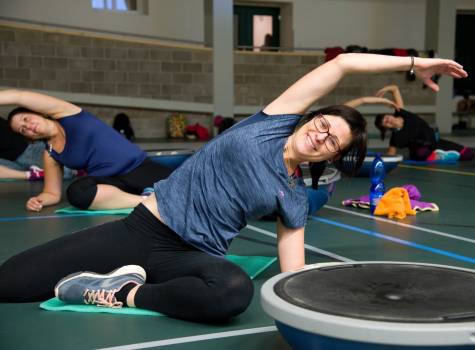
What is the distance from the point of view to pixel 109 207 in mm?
3803

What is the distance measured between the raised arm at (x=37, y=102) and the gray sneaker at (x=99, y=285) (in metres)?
1.34

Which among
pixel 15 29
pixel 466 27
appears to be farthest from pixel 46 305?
pixel 466 27

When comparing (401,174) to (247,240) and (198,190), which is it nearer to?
(247,240)

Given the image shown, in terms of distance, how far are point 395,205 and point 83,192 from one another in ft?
5.78

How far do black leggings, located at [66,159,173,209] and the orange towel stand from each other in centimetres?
131

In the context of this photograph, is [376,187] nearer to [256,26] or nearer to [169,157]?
[169,157]

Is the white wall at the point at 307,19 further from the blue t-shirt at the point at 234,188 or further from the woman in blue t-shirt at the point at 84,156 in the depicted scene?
the blue t-shirt at the point at 234,188

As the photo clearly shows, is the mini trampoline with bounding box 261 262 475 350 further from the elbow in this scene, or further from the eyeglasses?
the elbow

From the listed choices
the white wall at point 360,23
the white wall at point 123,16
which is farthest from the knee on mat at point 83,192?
the white wall at point 360,23

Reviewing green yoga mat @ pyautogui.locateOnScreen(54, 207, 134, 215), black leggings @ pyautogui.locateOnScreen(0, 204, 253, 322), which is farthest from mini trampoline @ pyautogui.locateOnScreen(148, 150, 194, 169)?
black leggings @ pyautogui.locateOnScreen(0, 204, 253, 322)

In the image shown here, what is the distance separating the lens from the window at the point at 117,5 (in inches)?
392

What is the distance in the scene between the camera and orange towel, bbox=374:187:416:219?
371cm

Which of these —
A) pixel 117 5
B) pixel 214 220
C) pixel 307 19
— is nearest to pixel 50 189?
pixel 214 220

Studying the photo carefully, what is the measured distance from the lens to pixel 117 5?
10.2m
